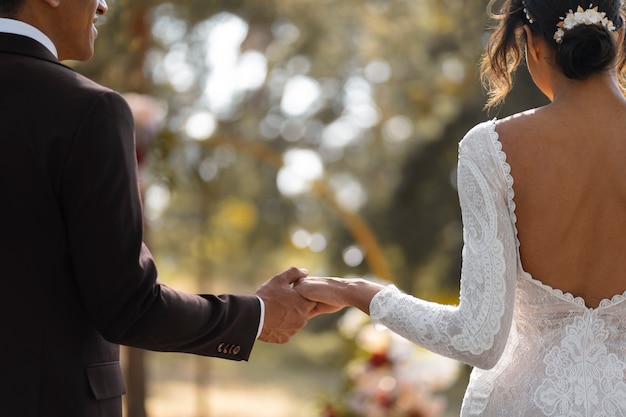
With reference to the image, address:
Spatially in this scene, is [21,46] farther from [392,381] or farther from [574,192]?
[392,381]

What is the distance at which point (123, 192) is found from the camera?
208 centimetres

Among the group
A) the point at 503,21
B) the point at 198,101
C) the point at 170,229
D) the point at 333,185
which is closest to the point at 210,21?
the point at 198,101

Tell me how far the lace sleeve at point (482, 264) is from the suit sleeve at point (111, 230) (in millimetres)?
734

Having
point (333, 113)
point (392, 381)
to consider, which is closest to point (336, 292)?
point (392, 381)

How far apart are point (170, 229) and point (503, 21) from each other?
1590 cm

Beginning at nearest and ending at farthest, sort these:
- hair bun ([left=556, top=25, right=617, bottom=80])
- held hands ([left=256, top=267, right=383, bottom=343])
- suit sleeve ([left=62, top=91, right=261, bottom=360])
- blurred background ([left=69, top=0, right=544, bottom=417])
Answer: suit sleeve ([left=62, top=91, right=261, bottom=360]) → hair bun ([left=556, top=25, right=617, bottom=80]) → held hands ([left=256, top=267, right=383, bottom=343]) → blurred background ([left=69, top=0, right=544, bottom=417])

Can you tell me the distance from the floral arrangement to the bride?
3.07m

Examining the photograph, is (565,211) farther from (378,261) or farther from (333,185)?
(333,185)

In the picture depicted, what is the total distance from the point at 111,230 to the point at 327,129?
11.9m

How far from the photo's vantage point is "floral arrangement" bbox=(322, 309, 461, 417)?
5445 mm

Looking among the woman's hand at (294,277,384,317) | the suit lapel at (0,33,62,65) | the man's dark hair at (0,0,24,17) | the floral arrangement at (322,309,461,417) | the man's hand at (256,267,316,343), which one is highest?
the man's dark hair at (0,0,24,17)

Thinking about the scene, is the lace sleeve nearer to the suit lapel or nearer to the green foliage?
the suit lapel

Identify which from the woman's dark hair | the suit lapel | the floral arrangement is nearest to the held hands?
the woman's dark hair

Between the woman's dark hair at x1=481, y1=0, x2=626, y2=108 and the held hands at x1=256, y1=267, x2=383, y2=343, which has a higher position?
the woman's dark hair at x1=481, y1=0, x2=626, y2=108
